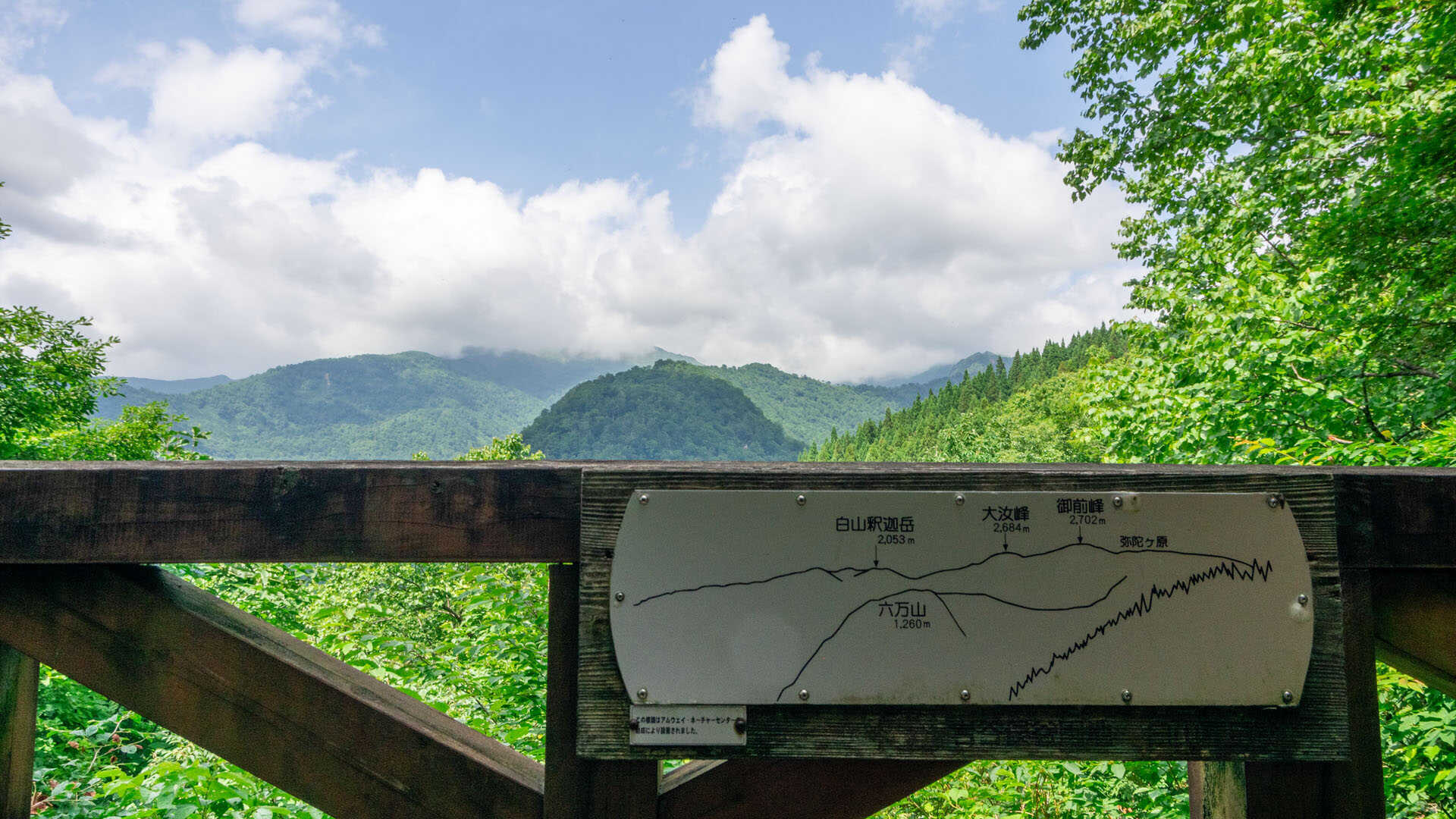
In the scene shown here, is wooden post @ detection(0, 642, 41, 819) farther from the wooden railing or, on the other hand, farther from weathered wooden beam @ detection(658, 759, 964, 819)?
weathered wooden beam @ detection(658, 759, 964, 819)

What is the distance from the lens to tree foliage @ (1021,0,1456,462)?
200 inches

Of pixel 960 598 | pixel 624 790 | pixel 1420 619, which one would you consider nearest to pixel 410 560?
pixel 624 790

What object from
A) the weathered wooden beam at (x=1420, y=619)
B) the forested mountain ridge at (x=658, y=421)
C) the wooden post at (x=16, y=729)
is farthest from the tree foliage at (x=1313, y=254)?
the forested mountain ridge at (x=658, y=421)

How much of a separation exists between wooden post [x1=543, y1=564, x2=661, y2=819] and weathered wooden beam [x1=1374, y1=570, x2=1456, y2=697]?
3.26 ft

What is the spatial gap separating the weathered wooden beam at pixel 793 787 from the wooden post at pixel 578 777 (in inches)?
1.5

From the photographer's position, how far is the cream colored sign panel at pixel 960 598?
3.21 feet

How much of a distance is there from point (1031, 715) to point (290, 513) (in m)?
1.01

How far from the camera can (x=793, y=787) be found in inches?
40.1

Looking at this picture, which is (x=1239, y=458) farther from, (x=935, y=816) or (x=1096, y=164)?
(x=1096, y=164)

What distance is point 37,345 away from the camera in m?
25.6

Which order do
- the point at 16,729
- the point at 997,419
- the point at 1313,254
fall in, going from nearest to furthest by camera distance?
the point at 16,729
the point at 1313,254
the point at 997,419

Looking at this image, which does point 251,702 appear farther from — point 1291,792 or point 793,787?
point 1291,792

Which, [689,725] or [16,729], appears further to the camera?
[16,729]

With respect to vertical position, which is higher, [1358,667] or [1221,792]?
[1358,667]
